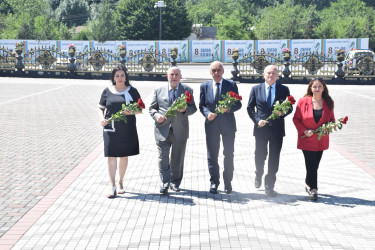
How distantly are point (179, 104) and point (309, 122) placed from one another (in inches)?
67.4

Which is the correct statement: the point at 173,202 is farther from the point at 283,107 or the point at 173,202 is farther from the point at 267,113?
the point at 283,107

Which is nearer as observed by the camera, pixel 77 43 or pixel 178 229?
pixel 178 229

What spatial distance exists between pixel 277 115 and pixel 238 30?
56.3m

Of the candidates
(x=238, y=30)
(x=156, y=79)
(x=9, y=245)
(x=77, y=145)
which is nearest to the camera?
(x=9, y=245)

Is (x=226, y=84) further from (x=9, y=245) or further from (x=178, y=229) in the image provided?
(x=9, y=245)

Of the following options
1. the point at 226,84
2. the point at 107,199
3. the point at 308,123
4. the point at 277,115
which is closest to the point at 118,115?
the point at 107,199

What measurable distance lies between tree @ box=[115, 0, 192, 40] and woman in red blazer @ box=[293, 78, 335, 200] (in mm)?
55516

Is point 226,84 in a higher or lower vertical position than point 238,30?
lower

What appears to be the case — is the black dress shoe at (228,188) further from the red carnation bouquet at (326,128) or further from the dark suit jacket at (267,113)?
the red carnation bouquet at (326,128)

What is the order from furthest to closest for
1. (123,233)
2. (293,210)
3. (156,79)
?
(156,79) → (293,210) → (123,233)

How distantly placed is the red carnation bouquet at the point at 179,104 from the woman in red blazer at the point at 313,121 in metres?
1.49

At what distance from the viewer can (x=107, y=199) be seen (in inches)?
246

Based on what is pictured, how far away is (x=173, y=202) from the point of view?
242 inches

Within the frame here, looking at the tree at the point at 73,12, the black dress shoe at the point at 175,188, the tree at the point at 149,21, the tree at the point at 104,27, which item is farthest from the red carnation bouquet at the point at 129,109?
the tree at the point at 73,12
